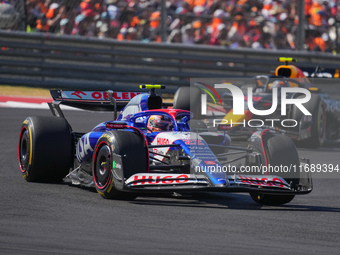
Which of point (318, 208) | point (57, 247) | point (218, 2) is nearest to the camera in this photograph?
point (57, 247)

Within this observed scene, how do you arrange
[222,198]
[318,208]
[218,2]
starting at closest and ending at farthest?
[318,208], [222,198], [218,2]

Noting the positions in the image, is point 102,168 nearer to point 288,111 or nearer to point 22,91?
point 288,111

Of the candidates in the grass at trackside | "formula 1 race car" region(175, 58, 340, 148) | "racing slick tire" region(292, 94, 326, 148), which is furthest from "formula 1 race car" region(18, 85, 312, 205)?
the grass at trackside

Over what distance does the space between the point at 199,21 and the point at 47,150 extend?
9145mm

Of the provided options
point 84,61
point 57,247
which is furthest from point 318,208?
point 84,61

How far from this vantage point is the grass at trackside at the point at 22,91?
1612 centimetres

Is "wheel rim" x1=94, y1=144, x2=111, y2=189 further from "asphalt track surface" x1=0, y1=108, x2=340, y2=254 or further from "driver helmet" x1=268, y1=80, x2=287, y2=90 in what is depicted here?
"driver helmet" x1=268, y1=80, x2=287, y2=90

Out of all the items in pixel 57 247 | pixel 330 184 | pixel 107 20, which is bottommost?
pixel 330 184

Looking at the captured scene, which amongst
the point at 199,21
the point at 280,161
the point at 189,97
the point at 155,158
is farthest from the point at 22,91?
the point at 280,161

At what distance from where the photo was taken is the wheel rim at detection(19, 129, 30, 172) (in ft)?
26.8

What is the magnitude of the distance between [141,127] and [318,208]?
209 centimetres

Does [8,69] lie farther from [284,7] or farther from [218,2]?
[284,7]

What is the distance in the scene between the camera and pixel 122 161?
22.6ft

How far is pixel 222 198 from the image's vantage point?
7.74m
